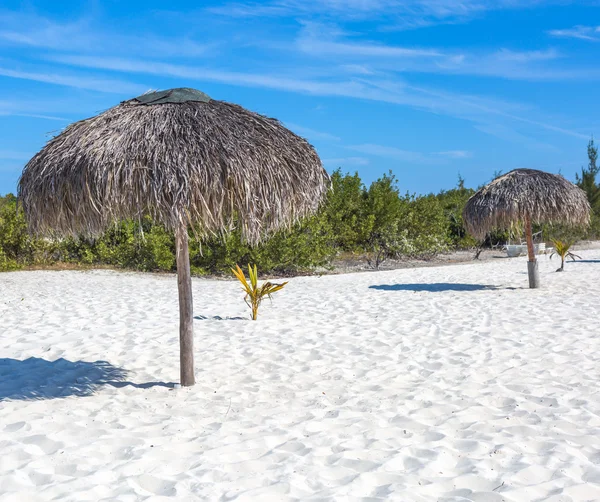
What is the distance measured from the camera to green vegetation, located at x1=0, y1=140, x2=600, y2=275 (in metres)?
14.8

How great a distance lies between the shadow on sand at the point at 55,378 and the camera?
4.79 meters

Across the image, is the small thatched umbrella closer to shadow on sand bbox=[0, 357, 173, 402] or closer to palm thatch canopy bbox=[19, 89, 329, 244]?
palm thatch canopy bbox=[19, 89, 329, 244]

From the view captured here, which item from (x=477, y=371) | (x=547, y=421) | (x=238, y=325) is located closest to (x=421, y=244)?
(x=238, y=325)

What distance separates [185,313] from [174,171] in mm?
1403

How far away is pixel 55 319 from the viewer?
25.7 ft

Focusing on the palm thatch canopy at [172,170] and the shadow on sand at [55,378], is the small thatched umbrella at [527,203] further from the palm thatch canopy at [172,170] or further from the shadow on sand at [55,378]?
the shadow on sand at [55,378]

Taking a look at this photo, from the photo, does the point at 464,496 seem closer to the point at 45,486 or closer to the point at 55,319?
the point at 45,486

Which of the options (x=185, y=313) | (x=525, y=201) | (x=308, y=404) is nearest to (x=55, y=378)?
(x=185, y=313)

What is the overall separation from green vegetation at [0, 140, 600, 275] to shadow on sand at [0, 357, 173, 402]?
479 centimetres

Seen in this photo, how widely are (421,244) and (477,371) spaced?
14.3m

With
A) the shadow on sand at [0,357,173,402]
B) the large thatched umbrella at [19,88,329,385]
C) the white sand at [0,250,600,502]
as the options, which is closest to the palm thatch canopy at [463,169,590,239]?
the white sand at [0,250,600,502]

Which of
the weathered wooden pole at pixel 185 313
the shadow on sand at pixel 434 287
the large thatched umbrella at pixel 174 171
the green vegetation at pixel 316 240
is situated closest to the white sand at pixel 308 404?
the weathered wooden pole at pixel 185 313

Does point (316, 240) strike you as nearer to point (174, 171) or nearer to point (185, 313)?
point (185, 313)

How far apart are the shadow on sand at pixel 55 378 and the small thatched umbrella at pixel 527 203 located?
279 inches
